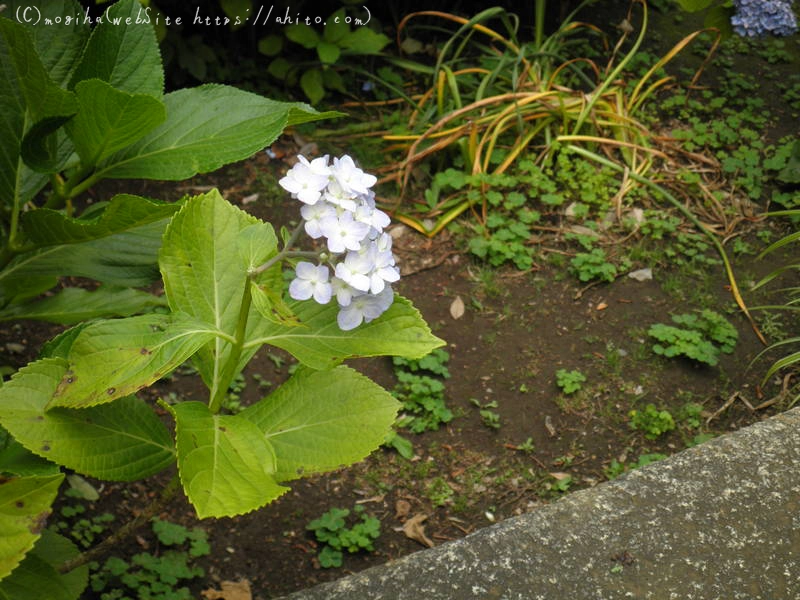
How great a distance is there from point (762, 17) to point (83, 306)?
2993 mm

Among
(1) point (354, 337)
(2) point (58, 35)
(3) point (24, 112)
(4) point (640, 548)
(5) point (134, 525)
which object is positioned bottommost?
(5) point (134, 525)

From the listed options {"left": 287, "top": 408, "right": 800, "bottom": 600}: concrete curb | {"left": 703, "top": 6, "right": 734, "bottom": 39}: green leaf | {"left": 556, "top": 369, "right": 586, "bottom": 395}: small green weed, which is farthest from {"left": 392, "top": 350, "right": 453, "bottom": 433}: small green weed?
{"left": 703, "top": 6, "right": 734, "bottom": 39}: green leaf

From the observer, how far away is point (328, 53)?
3873 mm

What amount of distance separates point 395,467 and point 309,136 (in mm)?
1737

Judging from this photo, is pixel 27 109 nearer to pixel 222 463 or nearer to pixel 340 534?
pixel 222 463

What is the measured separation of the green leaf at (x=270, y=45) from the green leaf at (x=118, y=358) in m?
2.80

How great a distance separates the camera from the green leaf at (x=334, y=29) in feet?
13.0

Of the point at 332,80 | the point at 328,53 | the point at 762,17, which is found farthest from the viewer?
the point at 332,80

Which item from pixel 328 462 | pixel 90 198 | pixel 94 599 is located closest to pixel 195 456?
pixel 328 462

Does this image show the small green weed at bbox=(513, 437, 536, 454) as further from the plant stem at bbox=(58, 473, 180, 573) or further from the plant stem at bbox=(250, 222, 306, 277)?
the plant stem at bbox=(250, 222, 306, 277)

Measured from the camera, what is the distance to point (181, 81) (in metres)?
3.92

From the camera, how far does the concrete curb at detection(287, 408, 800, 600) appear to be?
5.32 ft

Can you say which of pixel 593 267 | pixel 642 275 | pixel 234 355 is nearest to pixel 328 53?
pixel 593 267

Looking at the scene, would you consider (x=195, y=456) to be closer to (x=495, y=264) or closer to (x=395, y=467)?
(x=395, y=467)
